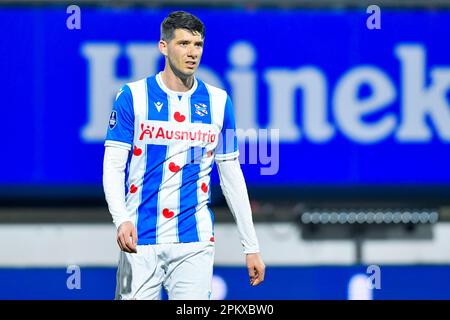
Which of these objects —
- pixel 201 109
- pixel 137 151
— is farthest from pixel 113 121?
pixel 201 109

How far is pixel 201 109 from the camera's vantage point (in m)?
5.89

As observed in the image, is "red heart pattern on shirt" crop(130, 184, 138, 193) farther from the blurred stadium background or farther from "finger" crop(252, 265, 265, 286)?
the blurred stadium background

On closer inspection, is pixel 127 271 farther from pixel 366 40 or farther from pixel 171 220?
pixel 366 40

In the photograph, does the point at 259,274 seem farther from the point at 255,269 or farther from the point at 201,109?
the point at 201,109

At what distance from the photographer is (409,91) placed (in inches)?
414

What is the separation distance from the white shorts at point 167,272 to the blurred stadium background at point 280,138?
4292 mm

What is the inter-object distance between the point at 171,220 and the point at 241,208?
0.39 metres

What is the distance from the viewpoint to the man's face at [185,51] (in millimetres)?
5785

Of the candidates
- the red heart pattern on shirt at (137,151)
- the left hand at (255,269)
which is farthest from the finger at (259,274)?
the red heart pattern on shirt at (137,151)

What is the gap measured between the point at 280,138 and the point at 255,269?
15.2 feet

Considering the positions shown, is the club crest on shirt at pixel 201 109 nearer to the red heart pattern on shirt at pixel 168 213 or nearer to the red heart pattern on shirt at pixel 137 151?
the red heart pattern on shirt at pixel 137 151

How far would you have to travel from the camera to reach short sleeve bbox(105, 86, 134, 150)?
5.71 m

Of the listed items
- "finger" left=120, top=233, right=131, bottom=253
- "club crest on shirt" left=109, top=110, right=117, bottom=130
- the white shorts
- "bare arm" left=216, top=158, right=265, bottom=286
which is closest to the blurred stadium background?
"bare arm" left=216, top=158, right=265, bottom=286
